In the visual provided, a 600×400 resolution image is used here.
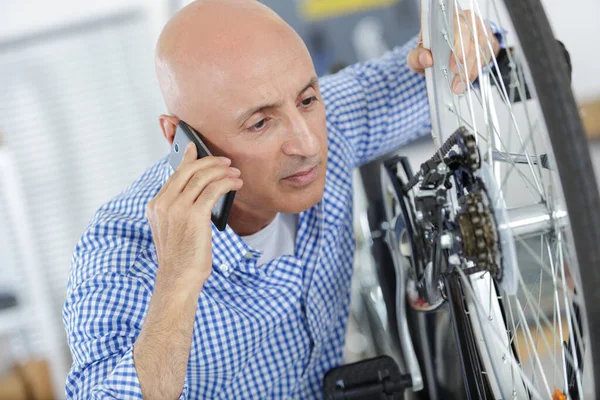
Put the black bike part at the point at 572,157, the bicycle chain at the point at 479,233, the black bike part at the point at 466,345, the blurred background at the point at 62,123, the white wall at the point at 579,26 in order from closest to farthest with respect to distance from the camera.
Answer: the black bike part at the point at 572,157 < the bicycle chain at the point at 479,233 < the black bike part at the point at 466,345 < the white wall at the point at 579,26 < the blurred background at the point at 62,123

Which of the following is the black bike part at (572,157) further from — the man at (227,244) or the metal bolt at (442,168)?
the man at (227,244)

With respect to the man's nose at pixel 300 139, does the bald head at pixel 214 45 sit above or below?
above

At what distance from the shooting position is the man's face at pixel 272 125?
0.91m

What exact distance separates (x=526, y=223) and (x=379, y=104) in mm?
634

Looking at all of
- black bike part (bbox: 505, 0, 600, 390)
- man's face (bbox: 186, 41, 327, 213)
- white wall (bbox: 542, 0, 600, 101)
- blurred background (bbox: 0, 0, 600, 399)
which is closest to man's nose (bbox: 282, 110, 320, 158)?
man's face (bbox: 186, 41, 327, 213)

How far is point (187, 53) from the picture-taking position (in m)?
0.94

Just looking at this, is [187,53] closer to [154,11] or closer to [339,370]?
[339,370]

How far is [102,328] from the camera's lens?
863 millimetres

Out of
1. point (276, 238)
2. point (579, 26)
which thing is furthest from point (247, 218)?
point (579, 26)

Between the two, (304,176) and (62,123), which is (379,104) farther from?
(62,123)

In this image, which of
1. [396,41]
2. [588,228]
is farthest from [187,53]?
[396,41]

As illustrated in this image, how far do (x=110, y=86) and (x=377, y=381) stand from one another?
8.14ft

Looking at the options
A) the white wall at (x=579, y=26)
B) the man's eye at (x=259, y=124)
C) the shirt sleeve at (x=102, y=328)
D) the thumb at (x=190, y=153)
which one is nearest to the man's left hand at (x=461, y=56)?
the man's eye at (x=259, y=124)

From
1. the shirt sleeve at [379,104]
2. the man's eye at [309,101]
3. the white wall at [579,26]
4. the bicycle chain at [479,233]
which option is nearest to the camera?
the bicycle chain at [479,233]
